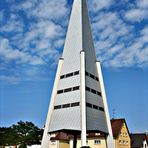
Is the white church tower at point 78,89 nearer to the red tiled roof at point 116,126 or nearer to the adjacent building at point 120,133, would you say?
the red tiled roof at point 116,126

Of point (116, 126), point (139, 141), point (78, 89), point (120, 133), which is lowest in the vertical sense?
point (139, 141)

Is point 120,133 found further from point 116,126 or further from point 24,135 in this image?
point 24,135

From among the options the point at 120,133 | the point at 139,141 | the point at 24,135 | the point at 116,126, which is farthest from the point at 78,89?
the point at 24,135

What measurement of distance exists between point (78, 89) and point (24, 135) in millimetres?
34431

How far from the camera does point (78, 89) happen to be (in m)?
43.8

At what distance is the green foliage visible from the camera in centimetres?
7038

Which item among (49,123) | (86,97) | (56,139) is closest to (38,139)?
(56,139)

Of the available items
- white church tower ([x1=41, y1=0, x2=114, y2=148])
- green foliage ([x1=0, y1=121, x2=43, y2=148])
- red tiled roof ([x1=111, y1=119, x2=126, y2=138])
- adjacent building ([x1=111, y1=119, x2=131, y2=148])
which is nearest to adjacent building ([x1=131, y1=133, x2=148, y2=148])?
adjacent building ([x1=111, y1=119, x2=131, y2=148])

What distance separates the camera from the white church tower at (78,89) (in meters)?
42.6

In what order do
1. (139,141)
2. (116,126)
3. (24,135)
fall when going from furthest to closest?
(24,135) → (139,141) → (116,126)

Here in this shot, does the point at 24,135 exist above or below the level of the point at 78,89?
below

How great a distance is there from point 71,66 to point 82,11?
927cm

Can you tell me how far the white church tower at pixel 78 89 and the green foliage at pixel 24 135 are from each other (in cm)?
2546

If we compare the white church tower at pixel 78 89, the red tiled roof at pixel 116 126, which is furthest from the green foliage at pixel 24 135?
the white church tower at pixel 78 89
